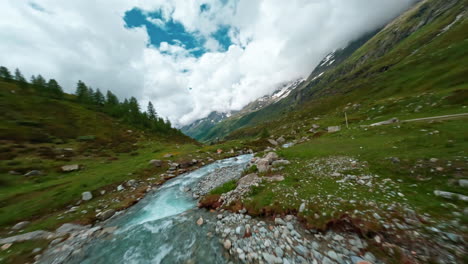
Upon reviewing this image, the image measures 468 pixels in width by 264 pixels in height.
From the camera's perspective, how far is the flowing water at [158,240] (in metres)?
9.01

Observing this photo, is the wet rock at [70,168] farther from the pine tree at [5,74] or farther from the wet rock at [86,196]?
the pine tree at [5,74]

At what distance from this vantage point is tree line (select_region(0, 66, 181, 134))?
7294cm

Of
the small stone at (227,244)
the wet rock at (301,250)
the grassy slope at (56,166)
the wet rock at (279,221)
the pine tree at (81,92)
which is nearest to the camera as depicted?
the wet rock at (301,250)

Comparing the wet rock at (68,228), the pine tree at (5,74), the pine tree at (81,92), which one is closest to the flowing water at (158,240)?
the wet rock at (68,228)

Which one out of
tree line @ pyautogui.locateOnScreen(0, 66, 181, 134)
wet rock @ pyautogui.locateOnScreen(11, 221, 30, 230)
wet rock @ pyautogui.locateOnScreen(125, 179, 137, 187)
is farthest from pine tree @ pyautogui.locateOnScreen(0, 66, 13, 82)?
wet rock @ pyautogui.locateOnScreen(11, 221, 30, 230)

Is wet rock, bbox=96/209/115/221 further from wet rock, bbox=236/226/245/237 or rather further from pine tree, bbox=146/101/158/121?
pine tree, bbox=146/101/158/121

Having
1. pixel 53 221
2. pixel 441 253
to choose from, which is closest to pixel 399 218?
pixel 441 253

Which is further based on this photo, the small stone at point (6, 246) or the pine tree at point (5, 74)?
Answer: the pine tree at point (5, 74)

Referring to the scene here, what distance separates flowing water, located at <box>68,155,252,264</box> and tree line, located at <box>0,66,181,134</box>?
69880 mm

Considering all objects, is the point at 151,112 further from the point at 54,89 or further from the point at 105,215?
the point at 105,215

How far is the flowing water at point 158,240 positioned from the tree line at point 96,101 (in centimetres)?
6988

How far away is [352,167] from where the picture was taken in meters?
12.6

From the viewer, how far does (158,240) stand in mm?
10641

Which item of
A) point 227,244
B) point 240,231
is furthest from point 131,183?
point 240,231
